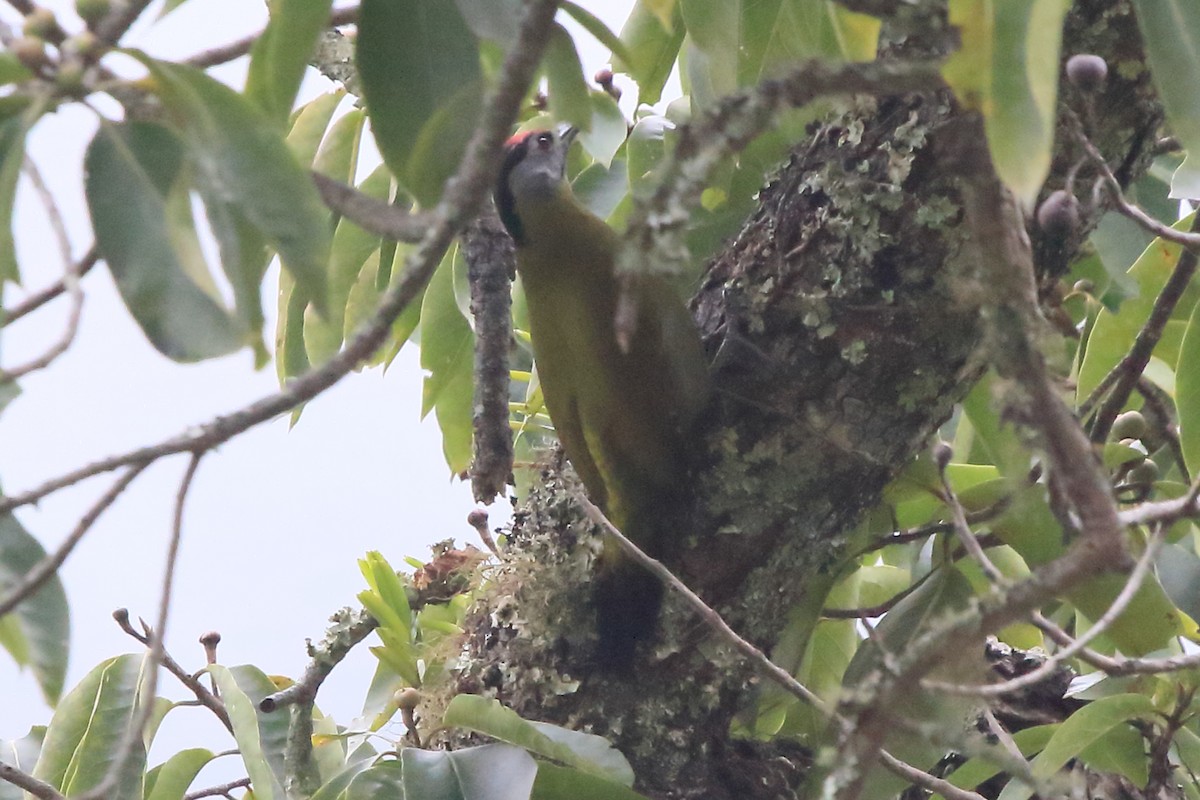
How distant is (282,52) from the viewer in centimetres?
101

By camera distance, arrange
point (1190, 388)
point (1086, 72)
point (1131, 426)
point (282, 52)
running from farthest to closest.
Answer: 1. point (1131, 426)
2. point (1190, 388)
3. point (1086, 72)
4. point (282, 52)

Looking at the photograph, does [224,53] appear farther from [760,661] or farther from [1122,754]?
[1122,754]

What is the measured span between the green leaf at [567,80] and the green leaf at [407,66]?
10cm

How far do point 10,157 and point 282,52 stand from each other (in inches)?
Result: 9.9

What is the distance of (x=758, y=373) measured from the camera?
5.95 ft

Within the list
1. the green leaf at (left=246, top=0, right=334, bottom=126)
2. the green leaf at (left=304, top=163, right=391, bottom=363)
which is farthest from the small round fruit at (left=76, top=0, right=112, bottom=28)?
the green leaf at (left=304, top=163, right=391, bottom=363)

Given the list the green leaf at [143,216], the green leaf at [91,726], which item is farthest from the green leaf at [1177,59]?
the green leaf at [91,726]

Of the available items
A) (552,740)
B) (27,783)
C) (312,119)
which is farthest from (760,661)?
(312,119)

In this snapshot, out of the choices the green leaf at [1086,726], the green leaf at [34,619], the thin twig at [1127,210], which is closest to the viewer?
the green leaf at [34,619]

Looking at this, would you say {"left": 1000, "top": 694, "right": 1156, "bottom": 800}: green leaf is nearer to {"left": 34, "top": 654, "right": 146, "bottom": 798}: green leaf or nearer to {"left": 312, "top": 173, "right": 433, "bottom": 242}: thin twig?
{"left": 312, "top": 173, "right": 433, "bottom": 242}: thin twig

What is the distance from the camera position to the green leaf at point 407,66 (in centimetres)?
103

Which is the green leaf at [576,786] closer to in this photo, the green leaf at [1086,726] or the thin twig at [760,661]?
the thin twig at [760,661]

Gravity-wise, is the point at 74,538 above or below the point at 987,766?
above

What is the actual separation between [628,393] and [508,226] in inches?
21.8
